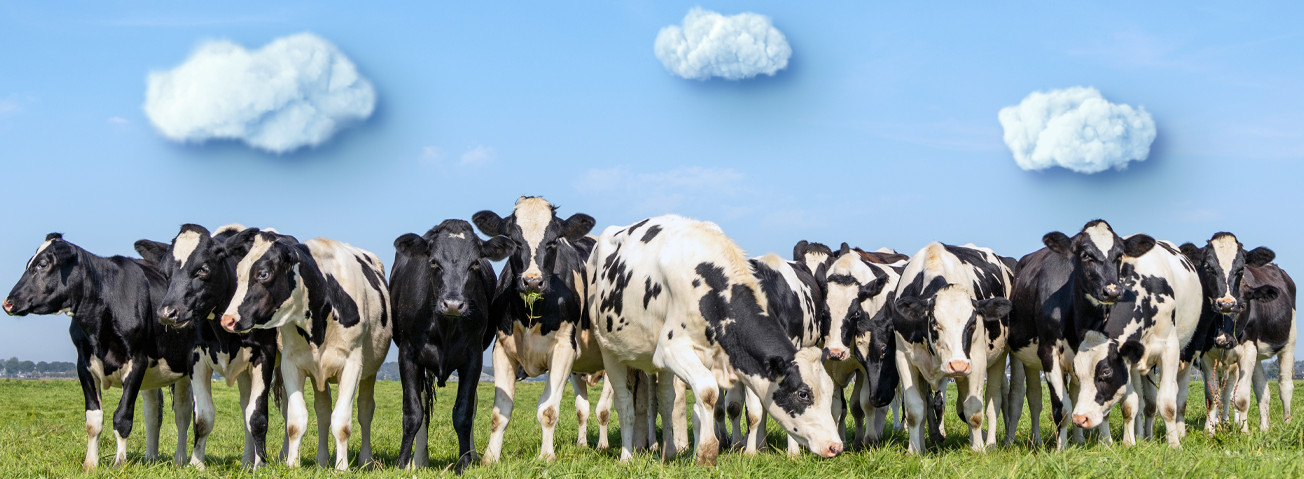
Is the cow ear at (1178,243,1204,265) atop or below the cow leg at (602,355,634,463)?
atop

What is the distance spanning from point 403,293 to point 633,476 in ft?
12.7

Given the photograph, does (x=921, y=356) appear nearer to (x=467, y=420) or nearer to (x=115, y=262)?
(x=467, y=420)

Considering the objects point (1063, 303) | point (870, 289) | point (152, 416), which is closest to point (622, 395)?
point (870, 289)

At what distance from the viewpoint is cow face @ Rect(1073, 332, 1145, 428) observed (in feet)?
36.0

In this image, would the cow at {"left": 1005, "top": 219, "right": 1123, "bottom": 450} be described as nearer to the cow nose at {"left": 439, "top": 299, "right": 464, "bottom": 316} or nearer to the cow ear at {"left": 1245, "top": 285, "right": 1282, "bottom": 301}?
the cow ear at {"left": 1245, "top": 285, "right": 1282, "bottom": 301}

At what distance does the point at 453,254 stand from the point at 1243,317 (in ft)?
36.7

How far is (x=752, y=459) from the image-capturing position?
363 inches

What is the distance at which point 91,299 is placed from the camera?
36.6 feet

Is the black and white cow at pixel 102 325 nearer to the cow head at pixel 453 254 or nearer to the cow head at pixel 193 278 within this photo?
the cow head at pixel 193 278

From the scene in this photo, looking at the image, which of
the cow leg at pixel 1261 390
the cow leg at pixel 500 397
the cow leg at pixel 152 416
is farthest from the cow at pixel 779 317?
the cow leg at pixel 1261 390

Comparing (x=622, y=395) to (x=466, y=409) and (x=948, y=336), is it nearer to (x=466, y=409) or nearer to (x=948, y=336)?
(x=466, y=409)

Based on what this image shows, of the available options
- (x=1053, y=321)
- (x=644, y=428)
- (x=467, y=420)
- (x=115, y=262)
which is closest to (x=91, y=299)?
(x=115, y=262)

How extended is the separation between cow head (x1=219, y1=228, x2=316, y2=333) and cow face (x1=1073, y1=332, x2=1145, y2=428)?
815 cm

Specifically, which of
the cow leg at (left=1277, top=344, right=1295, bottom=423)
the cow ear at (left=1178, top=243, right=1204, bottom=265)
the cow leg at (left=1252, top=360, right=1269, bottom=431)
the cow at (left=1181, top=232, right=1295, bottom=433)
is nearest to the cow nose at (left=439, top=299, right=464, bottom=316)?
the cow at (left=1181, top=232, right=1295, bottom=433)
